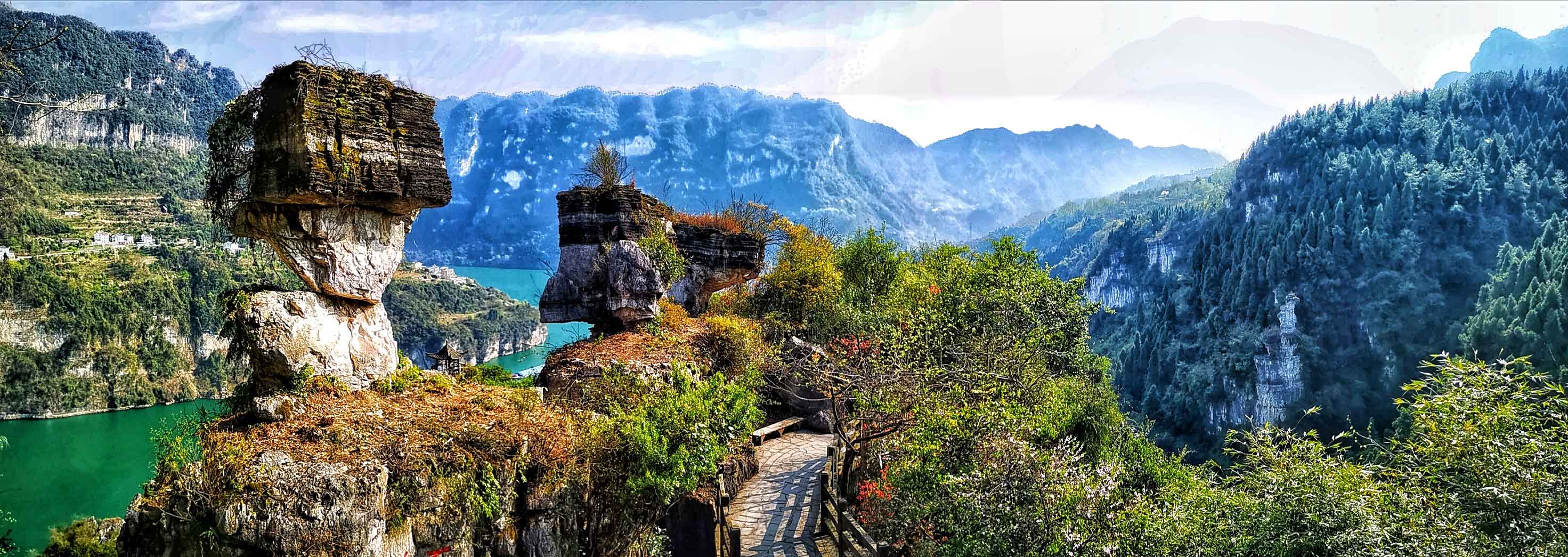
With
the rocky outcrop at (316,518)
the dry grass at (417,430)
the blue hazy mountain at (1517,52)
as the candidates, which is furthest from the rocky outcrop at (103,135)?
the blue hazy mountain at (1517,52)

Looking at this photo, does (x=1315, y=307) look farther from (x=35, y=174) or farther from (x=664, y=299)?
(x=35, y=174)

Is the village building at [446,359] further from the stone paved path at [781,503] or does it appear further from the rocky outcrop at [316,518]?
the rocky outcrop at [316,518]

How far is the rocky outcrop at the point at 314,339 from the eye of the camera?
789cm

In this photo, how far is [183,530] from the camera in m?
6.18

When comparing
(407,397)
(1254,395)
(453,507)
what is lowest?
(1254,395)

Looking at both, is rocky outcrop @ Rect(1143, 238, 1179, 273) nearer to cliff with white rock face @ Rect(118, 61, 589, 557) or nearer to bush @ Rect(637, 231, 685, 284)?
bush @ Rect(637, 231, 685, 284)

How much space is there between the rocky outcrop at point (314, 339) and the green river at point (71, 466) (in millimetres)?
21863

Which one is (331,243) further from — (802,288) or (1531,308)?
(1531,308)

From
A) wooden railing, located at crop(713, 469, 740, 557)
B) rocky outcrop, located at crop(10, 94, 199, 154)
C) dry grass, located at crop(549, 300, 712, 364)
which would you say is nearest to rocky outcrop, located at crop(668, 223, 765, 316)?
dry grass, located at crop(549, 300, 712, 364)

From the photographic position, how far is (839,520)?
444 inches

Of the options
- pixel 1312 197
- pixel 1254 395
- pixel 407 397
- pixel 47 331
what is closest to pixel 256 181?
pixel 407 397

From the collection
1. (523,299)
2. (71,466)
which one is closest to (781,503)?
(71,466)

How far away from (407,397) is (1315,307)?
92074 mm

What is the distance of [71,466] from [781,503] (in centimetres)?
6574
